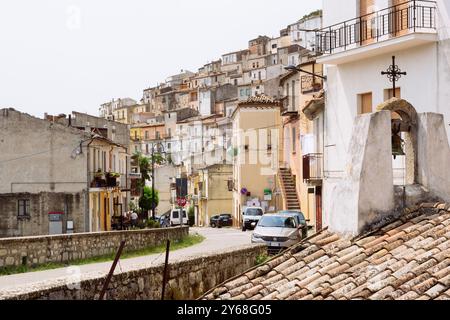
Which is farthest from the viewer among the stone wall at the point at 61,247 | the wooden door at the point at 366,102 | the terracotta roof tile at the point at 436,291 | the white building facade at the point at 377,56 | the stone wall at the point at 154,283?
the wooden door at the point at 366,102

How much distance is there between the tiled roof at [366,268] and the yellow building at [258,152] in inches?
2078

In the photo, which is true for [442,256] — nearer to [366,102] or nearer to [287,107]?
[366,102]

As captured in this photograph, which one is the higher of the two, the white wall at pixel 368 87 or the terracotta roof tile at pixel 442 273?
the white wall at pixel 368 87

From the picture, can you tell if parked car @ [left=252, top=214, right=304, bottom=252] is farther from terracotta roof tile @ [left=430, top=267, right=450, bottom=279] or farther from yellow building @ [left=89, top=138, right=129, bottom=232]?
yellow building @ [left=89, top=138, right=129, bottom=232]

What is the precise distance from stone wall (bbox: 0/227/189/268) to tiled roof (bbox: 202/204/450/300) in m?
12.9

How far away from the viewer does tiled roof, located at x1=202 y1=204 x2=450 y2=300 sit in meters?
8.17

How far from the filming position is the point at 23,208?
44844 mm

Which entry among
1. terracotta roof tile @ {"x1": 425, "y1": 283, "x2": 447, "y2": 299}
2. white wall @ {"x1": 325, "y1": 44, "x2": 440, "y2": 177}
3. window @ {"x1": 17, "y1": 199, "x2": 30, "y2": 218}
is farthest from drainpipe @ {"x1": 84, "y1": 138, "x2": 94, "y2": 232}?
terracotta roof tile @ {"x1": 425, "y1": 283, "x2": 447, "y2": 299}

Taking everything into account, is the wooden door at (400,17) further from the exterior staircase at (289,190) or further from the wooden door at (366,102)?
the exterior staircase at (289,190)

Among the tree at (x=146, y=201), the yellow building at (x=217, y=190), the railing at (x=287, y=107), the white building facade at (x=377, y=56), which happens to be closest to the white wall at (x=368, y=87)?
the white building facade at (x=377, y=56)

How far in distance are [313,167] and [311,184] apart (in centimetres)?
82

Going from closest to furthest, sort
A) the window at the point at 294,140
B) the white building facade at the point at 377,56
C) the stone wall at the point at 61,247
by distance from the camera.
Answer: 1. the stone wall at the point at 61,247
2. the white building facade at the point at 377,56
3. the window at the point at 294,140

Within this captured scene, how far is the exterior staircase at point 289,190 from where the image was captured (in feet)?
170
